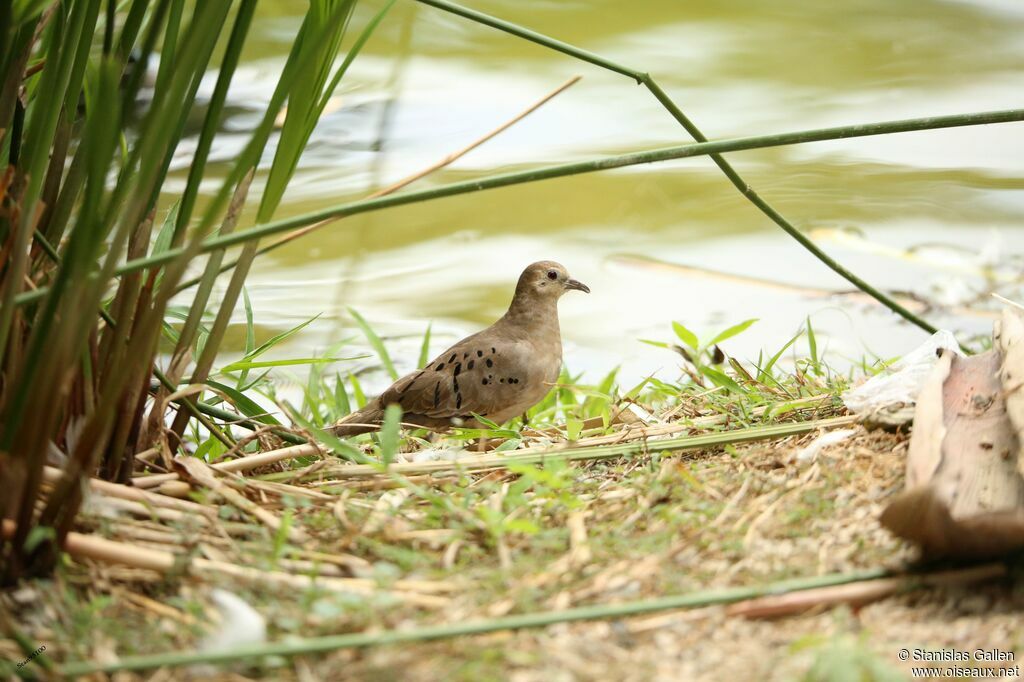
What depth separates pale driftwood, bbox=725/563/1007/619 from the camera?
158 centimetres

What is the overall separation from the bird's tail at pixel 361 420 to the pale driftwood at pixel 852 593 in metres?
1.51

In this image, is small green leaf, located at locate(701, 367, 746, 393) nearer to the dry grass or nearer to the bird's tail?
the dry grass

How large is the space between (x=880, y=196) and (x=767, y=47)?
4.82 feet

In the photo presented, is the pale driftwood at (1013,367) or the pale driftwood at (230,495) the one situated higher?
the pale driftwood at (1013,367)

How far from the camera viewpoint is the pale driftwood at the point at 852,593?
5.18ft

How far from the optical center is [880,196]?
15.6 feet

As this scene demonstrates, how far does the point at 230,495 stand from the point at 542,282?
1737mm

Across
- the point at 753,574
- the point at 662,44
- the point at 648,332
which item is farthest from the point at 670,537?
the point at 662,44

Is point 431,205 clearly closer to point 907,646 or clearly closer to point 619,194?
point 619,194

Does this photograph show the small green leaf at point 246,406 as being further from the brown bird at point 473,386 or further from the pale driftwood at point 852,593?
the pale driftwood at point 852,593

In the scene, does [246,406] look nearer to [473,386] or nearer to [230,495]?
[230,495]

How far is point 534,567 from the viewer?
172 cm

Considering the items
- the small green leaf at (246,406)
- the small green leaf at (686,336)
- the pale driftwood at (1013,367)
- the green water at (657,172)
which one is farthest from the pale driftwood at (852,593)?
the green water at (657,172)

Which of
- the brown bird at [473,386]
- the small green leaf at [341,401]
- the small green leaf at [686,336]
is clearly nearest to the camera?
the small green leaf at [686,336]
